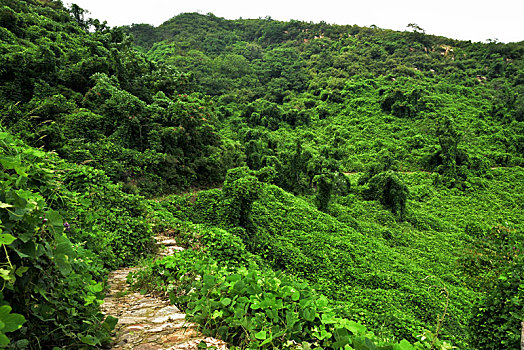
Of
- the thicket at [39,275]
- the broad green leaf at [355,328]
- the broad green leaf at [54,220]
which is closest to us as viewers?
the thicket at [39,275]

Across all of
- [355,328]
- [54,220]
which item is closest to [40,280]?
[54,220]

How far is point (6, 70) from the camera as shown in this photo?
905 centimetres

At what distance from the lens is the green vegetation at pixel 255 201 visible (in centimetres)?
149

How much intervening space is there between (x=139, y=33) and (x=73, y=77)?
50.7m

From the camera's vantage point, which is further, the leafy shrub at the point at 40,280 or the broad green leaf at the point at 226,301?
the broad green leaf at the point at 226,301

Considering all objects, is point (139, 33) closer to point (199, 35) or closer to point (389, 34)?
point (199, 35)

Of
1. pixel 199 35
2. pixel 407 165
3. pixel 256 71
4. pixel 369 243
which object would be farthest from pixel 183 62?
pixel 369 243

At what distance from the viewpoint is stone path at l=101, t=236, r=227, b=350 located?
1.61 m

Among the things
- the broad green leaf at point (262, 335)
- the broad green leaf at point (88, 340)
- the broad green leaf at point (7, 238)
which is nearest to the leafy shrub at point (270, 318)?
the broad green leaf at point (262, 335)

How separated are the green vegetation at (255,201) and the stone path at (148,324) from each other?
10cm

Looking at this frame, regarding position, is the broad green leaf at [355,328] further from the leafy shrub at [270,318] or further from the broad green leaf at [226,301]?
the broad green leaf at [226,301]

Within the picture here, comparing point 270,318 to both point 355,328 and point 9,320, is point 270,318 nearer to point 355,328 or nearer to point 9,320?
point 355,328

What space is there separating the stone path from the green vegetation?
10cm

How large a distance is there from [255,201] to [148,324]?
331 inches
